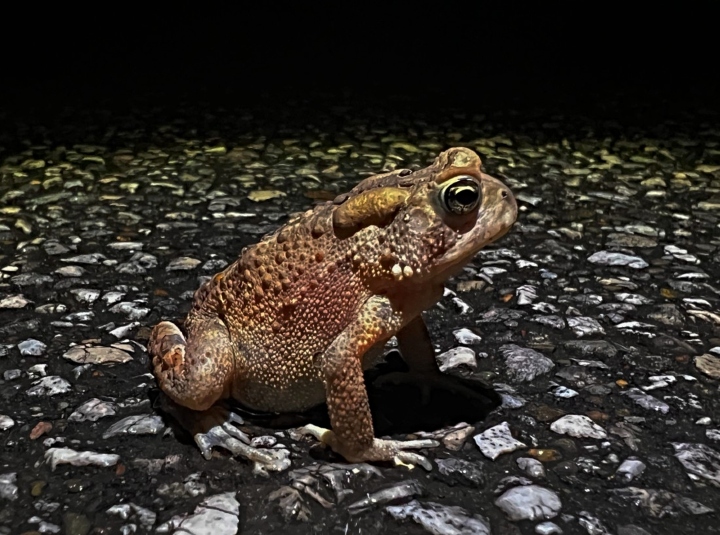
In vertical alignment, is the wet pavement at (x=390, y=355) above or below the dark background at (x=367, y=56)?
below

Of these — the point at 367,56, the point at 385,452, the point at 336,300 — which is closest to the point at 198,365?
the point at 336,300

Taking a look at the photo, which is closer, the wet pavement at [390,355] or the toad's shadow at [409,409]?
the wet pavement at [390,355]

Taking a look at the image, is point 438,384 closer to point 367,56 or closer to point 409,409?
point 409,409

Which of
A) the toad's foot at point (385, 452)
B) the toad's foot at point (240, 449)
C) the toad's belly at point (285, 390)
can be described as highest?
the toad's belly at point (285, 390)

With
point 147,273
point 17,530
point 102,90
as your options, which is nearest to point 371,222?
point 17,530

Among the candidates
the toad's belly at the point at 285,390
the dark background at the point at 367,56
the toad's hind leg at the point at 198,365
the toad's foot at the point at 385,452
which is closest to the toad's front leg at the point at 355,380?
the toad's foot at the point at 385,452

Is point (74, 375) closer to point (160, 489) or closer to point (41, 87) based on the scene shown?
A: point (160, 489)

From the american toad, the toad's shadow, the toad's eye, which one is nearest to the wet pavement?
the toad's shadow

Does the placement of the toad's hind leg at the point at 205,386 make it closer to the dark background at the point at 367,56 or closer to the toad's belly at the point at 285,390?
the toad's belly at the point at 285,390
